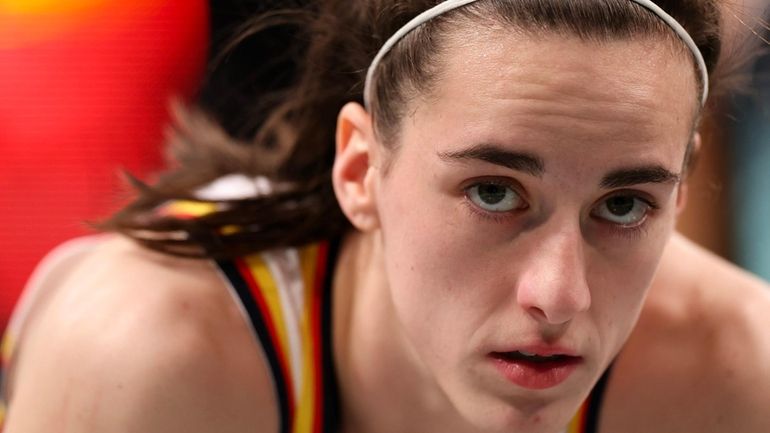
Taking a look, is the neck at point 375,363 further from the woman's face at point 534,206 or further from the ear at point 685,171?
the ear at point 685,171

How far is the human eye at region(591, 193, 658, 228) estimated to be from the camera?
101 centimetres

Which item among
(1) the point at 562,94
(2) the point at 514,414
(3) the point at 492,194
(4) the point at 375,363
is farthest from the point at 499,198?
(4) the point at 375,363

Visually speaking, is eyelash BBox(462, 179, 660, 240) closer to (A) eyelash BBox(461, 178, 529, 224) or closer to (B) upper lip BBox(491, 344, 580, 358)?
(A) eyelash BBox(461, 178, 529, 224)

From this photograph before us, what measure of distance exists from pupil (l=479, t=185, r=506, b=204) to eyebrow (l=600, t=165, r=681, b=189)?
0.30 ft

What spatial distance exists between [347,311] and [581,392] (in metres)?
0.31

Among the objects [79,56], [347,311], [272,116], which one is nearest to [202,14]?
[79,56]

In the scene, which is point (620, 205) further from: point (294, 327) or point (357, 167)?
point (294, 327)

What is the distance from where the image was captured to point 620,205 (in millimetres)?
1016

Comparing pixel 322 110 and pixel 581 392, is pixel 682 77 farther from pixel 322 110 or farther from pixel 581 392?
pixel 322 110

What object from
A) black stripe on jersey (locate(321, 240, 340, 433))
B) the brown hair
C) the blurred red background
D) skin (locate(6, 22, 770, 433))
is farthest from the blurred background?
black stripe on jersey (locate(321, 240, 340, 433))

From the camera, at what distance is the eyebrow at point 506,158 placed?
0.97 metres

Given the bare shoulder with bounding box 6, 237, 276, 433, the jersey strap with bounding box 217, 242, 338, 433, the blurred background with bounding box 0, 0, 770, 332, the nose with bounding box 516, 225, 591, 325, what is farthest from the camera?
the blurred background with bounding box 0, 0, 770, 332

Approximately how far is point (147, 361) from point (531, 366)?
0.39 meters

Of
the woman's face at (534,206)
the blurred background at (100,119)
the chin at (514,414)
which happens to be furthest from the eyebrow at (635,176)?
the blurred background at (100,119)
